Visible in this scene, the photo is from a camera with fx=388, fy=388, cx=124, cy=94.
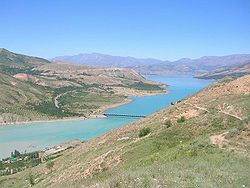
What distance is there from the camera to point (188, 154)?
23.7 meters

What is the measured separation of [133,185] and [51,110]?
172 m

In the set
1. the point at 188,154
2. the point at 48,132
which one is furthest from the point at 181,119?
the point at 48,132

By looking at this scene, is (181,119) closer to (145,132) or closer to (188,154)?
(145,132)

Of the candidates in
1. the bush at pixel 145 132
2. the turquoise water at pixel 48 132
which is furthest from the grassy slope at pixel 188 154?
the turquoise water at pixel 48 132

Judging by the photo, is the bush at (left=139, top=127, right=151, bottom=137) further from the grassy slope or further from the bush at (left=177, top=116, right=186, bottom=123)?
the bush at (left=177, top=116, right=186, bottom=123)

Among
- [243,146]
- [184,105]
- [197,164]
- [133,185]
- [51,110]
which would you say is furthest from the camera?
[51,110]

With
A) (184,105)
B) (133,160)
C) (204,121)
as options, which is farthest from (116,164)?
(184,105)

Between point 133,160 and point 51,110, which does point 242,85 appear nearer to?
point 133,160

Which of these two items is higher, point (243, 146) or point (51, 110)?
point (243, 146)

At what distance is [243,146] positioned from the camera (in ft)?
75.4

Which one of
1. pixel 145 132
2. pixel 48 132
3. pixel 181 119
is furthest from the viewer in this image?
pixel 48 132

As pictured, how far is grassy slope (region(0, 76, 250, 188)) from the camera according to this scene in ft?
52.9

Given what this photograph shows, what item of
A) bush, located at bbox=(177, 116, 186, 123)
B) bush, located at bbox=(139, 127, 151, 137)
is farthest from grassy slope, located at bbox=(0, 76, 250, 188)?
bush, located at bbox=(177, 116, 186, 123)

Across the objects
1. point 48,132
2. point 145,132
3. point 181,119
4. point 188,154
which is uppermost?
point 188,154
